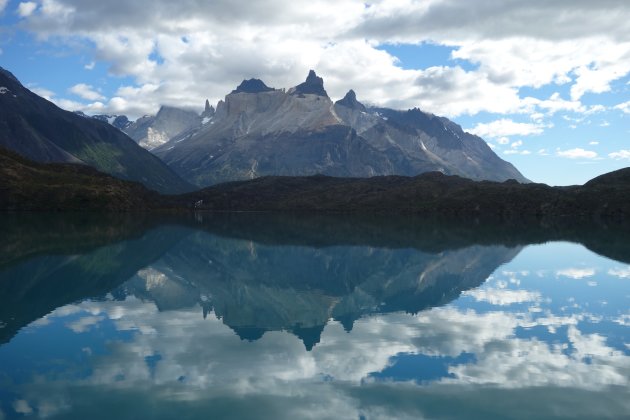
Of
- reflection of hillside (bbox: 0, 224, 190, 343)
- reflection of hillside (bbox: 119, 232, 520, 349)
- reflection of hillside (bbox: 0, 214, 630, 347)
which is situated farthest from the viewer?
reflection of hillside (bbox: 0, 214, 630, 347)

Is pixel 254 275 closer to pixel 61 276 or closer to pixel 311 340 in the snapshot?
pixel 61 276

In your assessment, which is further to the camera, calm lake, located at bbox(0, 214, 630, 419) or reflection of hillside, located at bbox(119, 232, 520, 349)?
reflection of hillside, located at bbox(119, 232, 520, 349)

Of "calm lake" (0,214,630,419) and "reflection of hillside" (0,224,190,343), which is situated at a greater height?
"reflection of hillside" (0,224,190,343)

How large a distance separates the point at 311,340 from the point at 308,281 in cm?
2891

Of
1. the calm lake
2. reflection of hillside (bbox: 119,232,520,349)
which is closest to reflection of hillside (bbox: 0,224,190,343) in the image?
the calm lake

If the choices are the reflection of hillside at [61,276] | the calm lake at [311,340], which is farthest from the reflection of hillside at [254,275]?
the calm lake at [311,340]

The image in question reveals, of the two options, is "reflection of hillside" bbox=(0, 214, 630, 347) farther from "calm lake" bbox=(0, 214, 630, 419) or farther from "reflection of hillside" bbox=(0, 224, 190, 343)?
"calm lake" bbox=(0, 214, 630, 419)

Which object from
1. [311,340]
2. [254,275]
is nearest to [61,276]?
[254,275]

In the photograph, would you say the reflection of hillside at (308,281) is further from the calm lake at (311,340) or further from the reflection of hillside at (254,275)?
the calm lake at (311,340)

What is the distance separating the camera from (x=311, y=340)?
36719 mm

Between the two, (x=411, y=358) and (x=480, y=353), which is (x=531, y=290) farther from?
(x=411, y=358)

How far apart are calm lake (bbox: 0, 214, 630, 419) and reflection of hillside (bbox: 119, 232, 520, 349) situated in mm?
346

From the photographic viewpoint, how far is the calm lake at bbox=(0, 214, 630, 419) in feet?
80.1

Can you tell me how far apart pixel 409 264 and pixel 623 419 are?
56.6 metres
